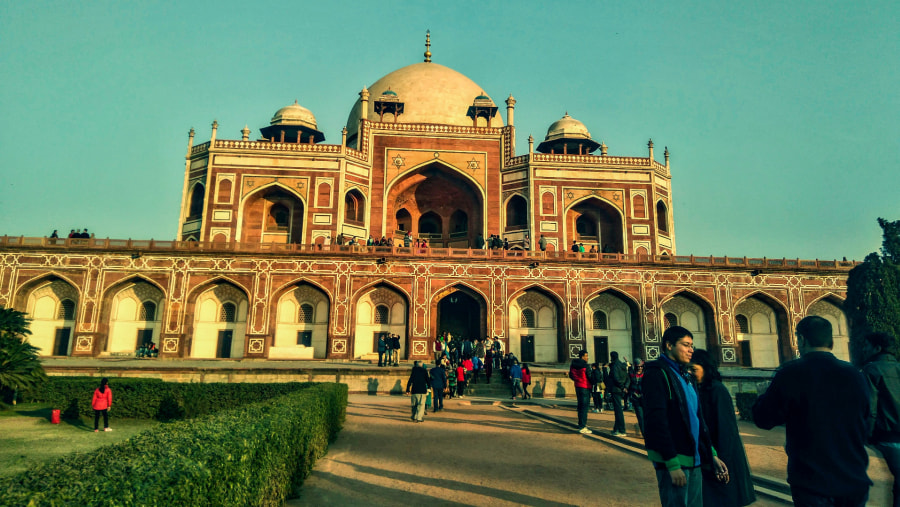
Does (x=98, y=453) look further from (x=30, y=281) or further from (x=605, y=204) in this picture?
(x=605, y=204)

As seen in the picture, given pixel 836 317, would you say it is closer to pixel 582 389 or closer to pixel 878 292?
pixel 878 292

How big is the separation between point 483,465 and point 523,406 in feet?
28.6

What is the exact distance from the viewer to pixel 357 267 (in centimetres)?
2867

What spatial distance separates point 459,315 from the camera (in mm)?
31484

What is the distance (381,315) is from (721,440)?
2570cm

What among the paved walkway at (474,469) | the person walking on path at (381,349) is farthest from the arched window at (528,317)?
the paved walkway at (474,469)

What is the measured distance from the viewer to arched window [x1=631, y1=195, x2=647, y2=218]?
3428cm

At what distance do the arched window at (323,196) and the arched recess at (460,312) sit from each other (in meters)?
8.90

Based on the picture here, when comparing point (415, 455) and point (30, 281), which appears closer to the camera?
point (415, 455)

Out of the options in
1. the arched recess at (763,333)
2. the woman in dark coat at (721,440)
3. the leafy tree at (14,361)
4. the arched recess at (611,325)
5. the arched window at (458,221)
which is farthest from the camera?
the arched window at (458,221)

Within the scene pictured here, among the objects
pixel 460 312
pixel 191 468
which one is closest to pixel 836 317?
pixel 460 312

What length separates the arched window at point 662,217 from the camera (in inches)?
1401

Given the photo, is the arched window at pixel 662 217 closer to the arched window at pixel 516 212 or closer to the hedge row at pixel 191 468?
the arched window at pixel 516 212

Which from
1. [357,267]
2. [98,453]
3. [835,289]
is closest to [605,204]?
[835,289]
